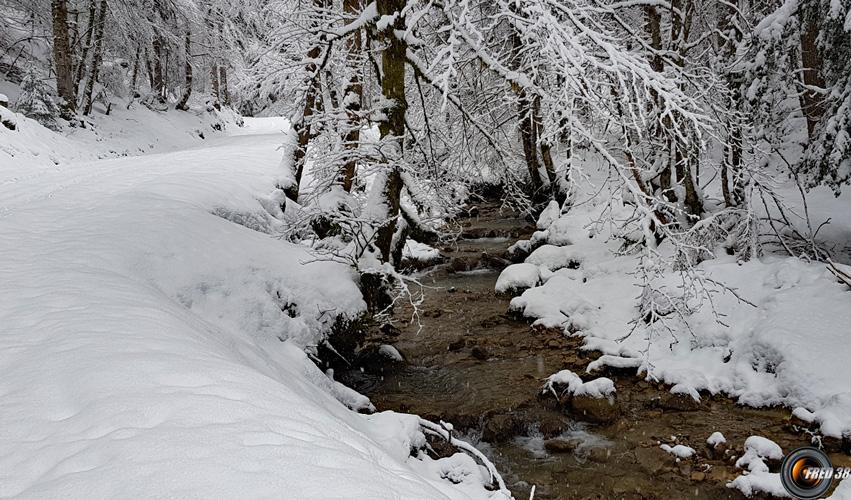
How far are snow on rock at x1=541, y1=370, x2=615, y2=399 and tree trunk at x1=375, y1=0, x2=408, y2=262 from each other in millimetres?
3110

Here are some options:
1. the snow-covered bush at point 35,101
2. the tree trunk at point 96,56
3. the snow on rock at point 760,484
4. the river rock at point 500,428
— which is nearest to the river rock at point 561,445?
the river rock at point 500,428

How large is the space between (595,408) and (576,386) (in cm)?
40

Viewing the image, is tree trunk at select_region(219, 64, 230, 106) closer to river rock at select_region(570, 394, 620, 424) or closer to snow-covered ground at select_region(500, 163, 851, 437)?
snow-covered ground at select_region(500, 163, 851, 437)

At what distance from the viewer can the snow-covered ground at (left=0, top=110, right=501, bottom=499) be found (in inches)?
78.4

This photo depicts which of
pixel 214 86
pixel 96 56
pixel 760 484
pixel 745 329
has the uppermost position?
pixel 214 86

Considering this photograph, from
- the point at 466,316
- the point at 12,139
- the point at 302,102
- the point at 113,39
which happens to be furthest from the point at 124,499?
the point at 113,39

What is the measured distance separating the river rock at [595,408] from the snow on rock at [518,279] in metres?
4.46

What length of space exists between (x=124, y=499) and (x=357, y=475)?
0.83 m

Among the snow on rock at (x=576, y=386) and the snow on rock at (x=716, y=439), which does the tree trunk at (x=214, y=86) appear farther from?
the snow on rock at (x=716, y=439)

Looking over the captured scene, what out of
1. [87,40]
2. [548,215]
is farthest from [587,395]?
[87,40]

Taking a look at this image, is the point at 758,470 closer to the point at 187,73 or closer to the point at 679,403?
the point at 679,403

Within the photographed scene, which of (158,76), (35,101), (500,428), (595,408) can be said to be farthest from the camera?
(158,76)

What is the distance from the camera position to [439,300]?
36.0ft

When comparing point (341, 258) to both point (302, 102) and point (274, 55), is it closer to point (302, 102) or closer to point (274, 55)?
point (302, 102)
